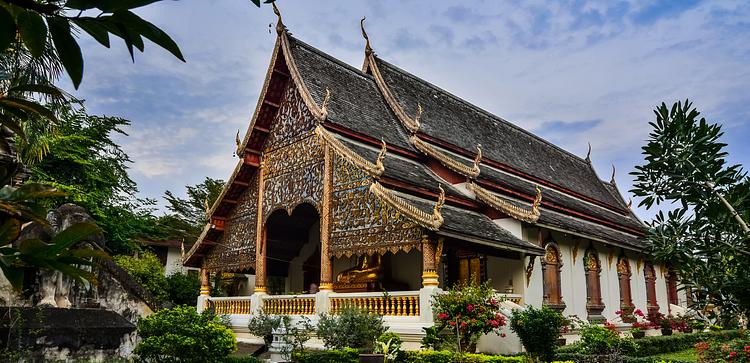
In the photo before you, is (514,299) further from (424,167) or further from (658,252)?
(658,252)

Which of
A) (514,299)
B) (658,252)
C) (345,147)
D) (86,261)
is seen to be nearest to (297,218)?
(345,147)

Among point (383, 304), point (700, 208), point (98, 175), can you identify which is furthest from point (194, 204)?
point (700, 208)

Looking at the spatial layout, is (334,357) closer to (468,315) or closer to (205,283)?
(468,315)

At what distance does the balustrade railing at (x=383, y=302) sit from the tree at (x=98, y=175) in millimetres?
15452

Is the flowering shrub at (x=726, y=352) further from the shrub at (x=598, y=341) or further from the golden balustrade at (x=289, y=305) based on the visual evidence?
the golden balustrade at (x=289, y=305)

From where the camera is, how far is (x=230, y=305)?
16.5 m

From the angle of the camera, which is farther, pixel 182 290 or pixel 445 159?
pixel 182 290

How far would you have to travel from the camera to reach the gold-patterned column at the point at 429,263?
11.4 meters

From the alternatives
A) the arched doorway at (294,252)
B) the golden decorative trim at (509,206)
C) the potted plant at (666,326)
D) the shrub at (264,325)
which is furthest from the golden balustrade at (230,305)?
the potted plant at (666,326)

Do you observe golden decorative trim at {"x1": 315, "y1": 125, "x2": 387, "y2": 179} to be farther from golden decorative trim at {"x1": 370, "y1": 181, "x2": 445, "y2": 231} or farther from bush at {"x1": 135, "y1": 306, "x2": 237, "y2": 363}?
bush at {"x1": 135, "y1": 306, "x2": 237, "y2": 363}

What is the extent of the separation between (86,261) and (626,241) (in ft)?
66.1

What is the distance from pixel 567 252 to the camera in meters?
16.5

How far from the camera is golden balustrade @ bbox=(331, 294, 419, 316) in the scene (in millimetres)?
11703

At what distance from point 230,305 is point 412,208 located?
24.0 ft
